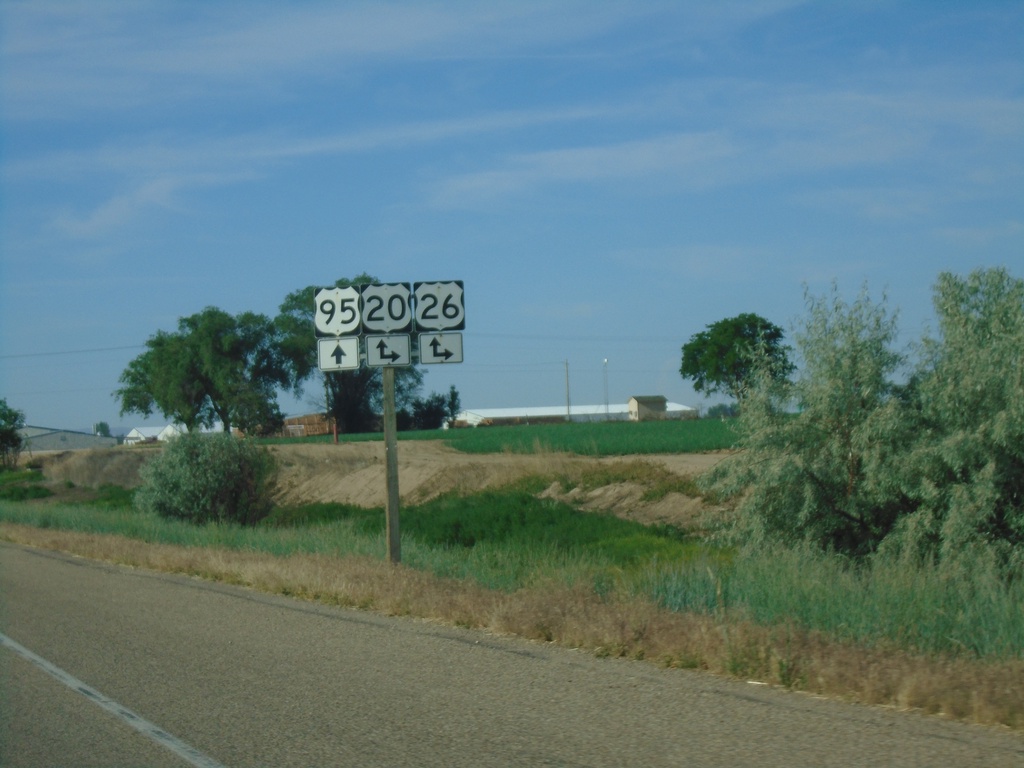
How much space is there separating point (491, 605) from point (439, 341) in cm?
503

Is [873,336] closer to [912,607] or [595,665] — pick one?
[912,607]

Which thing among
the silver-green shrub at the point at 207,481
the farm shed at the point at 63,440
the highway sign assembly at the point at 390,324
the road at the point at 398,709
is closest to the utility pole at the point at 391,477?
the highway sign assembly at the point at 390,324

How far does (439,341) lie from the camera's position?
52.1 ft

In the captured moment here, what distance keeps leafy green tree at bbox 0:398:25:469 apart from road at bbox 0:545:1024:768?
298 ft

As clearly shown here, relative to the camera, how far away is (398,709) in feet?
27.1

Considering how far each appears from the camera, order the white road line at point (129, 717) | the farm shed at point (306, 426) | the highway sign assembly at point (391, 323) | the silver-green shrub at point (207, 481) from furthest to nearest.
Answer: the farm shed at point (306, 426)
the silver-green shrub at point (207, 481)
the highway sign assembly at point (391, 323)
the white road line at point (129, 717)

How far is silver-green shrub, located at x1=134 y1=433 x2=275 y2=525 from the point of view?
115 feet

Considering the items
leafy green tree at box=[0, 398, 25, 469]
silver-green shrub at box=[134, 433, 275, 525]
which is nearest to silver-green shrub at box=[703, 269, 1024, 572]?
silver-green shrub at box=[134, 433, 275, 525]

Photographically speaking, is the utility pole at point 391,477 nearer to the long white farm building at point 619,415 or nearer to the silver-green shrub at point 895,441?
the silver-green shrub at point 895,441

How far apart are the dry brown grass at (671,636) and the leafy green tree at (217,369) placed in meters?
75.2

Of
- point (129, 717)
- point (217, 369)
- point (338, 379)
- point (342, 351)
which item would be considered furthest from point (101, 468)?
point (129, 717)

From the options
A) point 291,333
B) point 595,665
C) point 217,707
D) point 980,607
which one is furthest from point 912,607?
point 291,333

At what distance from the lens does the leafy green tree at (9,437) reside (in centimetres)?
9469

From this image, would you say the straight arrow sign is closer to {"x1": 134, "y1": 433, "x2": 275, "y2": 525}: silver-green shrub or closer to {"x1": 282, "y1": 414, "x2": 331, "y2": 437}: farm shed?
{"x1": 134, "y1": 433, "x2": 275, "y2": 525}: silver-green shrub
